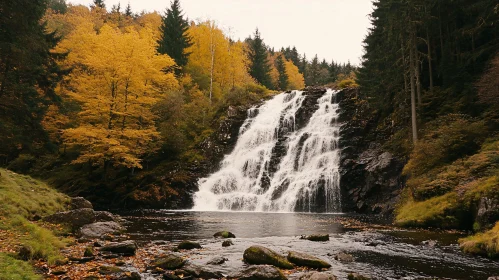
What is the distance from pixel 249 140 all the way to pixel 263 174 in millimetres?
6190

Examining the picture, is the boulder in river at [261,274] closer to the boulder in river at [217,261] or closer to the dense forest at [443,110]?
the boulder in river at [217,261]

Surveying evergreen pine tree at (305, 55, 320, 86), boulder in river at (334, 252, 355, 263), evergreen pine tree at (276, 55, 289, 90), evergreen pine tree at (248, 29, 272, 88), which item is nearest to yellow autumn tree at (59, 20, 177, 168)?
boulder in river at (334, 252, 355, 263)

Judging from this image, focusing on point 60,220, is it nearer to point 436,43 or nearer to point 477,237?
point 477,237

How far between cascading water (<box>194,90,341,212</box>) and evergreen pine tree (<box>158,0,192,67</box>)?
16.0 meters

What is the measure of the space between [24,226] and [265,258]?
701cm

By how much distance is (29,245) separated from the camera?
8.02 meters

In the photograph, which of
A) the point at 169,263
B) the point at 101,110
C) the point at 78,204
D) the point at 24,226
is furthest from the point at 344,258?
the point at 101,110

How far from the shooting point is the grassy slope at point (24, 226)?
672 cm

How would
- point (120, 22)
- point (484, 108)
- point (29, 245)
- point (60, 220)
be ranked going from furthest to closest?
point (120, 22) → point (484, 108) → point (60, 220) → point (29, 245)

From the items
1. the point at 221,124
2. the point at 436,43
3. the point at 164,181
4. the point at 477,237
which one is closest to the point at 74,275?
the point at 477,237

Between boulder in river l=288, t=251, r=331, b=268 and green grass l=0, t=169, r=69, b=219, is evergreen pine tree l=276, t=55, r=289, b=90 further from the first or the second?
boulder in river l=288, t=251, r=331, b=268

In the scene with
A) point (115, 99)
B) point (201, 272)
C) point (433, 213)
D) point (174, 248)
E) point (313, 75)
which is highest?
point (313, 75)

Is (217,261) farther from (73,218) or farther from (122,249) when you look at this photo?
(73,218)

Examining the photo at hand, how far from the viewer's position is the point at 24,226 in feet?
31.5
